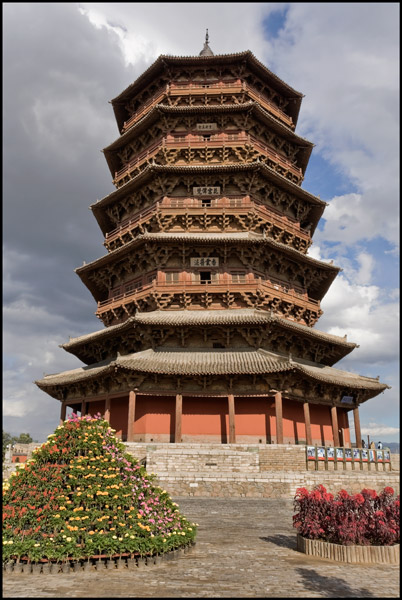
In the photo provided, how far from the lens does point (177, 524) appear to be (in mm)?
9828

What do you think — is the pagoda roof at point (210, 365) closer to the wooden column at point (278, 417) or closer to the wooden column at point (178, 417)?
the wooden column at point (178, 417)

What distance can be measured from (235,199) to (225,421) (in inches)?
563

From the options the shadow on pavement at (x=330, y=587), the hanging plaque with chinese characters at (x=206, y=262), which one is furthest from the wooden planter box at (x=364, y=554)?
the hanging plaque with chinese characters at (x=206, y=262)

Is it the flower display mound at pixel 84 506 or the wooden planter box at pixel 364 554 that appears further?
the wooden planter box at pixel 364 554

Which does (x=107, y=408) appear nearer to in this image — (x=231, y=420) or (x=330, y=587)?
(x=231, y=420)

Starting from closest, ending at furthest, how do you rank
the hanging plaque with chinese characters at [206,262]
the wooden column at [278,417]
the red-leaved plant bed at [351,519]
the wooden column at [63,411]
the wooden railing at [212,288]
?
the red-leaved plant bed at [351,519] → the wooden column at [278,417] → the wooden railing at [212,288] → the hanging plaque with chinese characters at [206,262] → the wooden column at [63,411]

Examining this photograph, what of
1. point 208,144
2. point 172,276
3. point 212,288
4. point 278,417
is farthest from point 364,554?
point 208,144

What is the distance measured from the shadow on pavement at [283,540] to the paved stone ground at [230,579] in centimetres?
2

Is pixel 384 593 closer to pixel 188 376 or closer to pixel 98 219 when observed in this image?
pixel 188 376

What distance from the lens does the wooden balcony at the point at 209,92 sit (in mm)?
30938

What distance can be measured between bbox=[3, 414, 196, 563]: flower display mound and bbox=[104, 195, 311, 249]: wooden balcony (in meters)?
19.7

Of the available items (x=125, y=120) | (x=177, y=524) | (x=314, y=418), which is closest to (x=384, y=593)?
(x=177, y=524)

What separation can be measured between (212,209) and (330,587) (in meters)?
23.7

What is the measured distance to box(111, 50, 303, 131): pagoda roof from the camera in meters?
31.0
